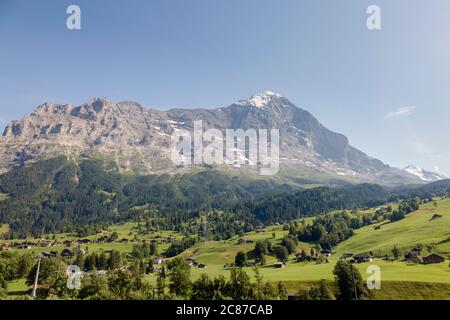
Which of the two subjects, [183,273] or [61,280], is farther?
[183,273]

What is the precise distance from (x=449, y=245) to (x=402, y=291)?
273ft

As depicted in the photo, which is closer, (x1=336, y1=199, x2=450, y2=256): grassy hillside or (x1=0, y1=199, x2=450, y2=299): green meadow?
(x1=0, y1=199, x2=450, y2=299): green meadow

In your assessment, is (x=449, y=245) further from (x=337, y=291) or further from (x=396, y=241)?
(x=337, y=291)

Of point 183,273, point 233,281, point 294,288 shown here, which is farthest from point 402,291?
point 183,273

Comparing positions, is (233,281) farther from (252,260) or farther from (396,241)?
(396,241)

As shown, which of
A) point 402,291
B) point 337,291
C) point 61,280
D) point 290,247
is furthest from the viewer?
point 290,247

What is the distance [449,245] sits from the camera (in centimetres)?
14662

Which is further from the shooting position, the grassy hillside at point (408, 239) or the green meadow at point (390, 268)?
the grassy hillside at point (408, 239)

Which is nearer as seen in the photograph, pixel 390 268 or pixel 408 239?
pixel 390 268

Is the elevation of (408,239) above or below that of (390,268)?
above
